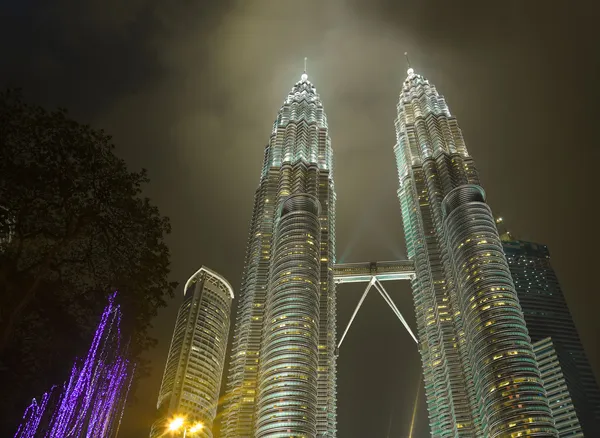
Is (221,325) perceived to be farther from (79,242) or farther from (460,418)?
(79,242)

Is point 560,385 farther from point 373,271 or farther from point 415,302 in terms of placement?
point 373,271

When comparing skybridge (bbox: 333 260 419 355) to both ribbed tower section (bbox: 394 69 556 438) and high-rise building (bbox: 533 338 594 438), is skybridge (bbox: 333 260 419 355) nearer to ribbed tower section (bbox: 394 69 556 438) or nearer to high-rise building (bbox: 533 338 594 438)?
ribbed tower section (bbox: 394 69 556 438)

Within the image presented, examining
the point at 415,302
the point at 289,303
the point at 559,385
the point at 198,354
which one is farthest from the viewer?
the point at 559,385

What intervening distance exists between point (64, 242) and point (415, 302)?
127m

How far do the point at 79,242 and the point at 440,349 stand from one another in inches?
4485

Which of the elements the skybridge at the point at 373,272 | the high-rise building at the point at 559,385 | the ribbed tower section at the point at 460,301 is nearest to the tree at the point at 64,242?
the ribbed tower section at the point at 460,301

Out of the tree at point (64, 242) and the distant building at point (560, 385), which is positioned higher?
the distant building at point (560, 385)

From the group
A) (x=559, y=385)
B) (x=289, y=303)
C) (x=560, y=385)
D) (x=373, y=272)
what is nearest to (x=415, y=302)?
(x=373, y=272)

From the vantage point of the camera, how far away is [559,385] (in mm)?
171125

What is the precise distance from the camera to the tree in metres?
19.3

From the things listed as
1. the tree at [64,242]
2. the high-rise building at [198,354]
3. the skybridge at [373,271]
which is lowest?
the tree at [64,242]

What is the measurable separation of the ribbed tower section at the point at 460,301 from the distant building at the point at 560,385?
205ft

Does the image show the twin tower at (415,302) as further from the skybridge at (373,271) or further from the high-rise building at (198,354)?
the high-rise building at (198,354)

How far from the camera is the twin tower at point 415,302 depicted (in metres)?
102
